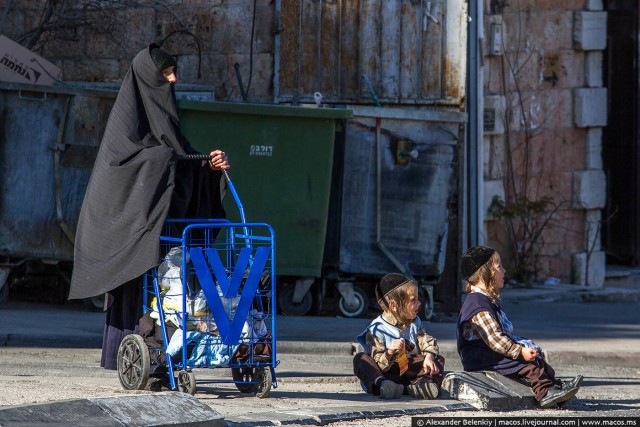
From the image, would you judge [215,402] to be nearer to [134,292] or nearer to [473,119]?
[134,292]

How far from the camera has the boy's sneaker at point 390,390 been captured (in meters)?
7.29

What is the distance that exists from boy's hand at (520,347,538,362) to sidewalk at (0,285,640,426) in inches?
16.9

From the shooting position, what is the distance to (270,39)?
43.5ft

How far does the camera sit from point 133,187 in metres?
6.99

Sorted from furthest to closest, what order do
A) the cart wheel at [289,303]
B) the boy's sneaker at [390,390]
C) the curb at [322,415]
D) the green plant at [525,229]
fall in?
1. the green plant at [525,229]
2. the cart wheel at [289,303]
3. the boy's sneaker at [390,390]
4. the curb at [322,415]

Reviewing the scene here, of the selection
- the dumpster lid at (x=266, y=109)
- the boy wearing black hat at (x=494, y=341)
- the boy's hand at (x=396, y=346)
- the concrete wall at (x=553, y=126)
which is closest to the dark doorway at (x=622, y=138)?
the concrete wall at (x=553, y=126)

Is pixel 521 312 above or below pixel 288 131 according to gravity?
below

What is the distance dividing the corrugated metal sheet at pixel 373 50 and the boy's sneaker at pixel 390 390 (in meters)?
5.86

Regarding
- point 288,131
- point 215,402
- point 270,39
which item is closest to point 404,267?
point 288,131

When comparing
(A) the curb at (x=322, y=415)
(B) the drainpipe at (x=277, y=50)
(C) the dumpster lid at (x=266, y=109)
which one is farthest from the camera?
(B) the drainpipe at (x=277, y=50)

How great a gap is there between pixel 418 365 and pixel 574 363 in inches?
113

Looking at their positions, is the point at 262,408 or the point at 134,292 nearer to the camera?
the point at 262,408

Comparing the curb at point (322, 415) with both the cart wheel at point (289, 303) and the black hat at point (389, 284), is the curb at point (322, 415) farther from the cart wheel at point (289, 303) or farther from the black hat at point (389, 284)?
the cart wheel at point (289, 303)

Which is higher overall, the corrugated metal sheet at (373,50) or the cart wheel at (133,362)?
the corrugated metal sheet at (373,50)
